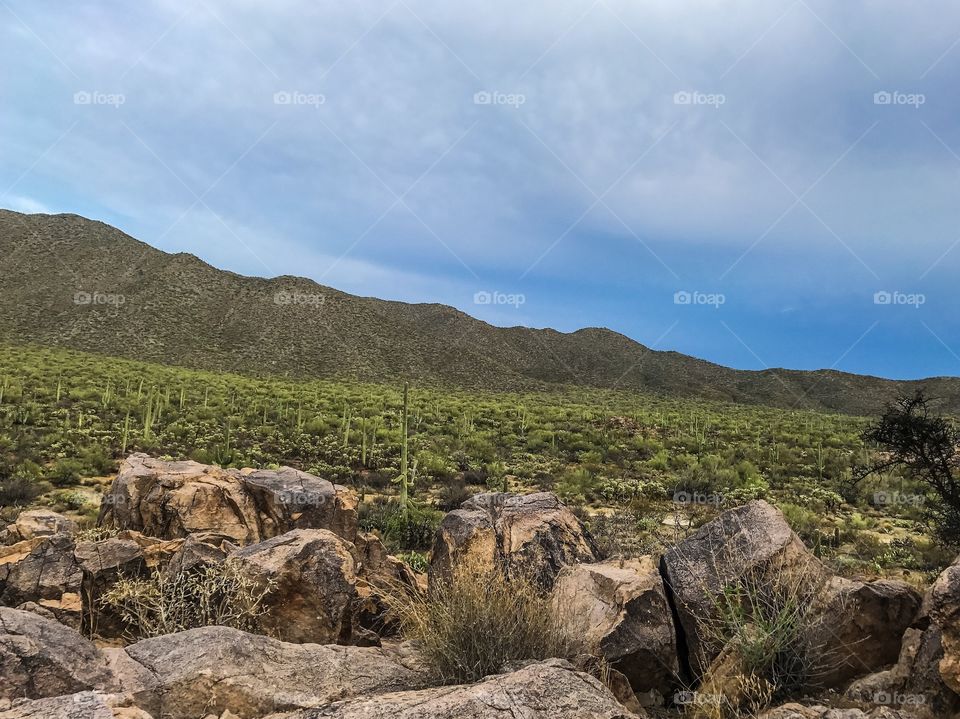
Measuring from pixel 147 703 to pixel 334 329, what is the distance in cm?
7390

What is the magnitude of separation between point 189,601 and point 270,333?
222 feet

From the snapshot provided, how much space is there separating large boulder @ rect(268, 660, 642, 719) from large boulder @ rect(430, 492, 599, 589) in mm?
2661

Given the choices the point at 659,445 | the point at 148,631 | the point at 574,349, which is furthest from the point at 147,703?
the point at 574,349

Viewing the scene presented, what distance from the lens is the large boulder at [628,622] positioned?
541 centimetres

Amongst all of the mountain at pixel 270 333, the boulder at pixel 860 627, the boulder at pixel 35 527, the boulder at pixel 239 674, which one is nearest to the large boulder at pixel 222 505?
the boulder at pixel 35 527

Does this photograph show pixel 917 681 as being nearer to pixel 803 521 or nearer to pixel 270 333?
pixel 803 521

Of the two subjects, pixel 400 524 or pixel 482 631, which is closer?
pixel 482 631

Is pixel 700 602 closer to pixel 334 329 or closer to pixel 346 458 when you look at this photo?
pixel 346 458

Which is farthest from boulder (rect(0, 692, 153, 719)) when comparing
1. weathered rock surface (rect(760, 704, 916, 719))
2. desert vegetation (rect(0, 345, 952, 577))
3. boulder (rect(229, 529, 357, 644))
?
desert vegetation (rect(0, 345, 952, 577))

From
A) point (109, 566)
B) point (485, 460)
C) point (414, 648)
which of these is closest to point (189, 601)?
point (109, 566)

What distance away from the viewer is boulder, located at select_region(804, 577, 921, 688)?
5.11m

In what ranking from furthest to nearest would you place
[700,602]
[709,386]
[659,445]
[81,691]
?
[709,386], [659,445], [700,602], [81,691]

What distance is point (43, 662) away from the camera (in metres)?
3.95

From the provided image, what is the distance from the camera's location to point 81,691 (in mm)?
3852
